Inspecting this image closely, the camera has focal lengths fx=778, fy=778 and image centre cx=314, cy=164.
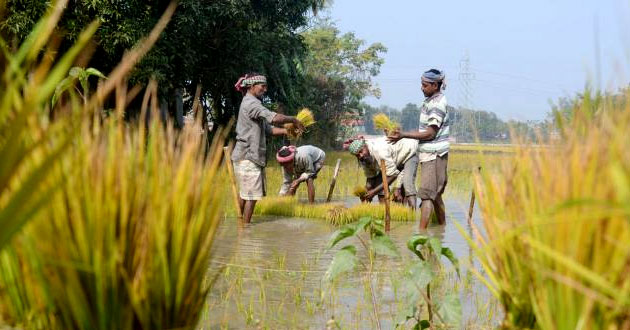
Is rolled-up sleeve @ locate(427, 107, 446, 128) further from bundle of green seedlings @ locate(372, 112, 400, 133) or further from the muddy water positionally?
bundle of green seedlings @ locate(372, 112, 400, 133)

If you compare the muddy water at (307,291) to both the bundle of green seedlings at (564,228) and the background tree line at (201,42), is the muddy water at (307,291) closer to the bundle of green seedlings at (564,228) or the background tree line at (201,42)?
the bundle of green seedlings at (564,228)

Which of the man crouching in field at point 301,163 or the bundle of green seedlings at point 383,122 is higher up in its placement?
the bundle of green seedlings at point 383,122

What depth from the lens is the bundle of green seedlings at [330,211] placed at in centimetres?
891

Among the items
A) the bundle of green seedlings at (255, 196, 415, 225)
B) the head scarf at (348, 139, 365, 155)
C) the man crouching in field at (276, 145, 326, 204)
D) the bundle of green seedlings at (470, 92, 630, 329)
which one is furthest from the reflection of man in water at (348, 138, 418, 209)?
the bundle of green seedlings at (470, 92, 630, 329)

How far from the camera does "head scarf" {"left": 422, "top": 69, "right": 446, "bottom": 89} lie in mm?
7785

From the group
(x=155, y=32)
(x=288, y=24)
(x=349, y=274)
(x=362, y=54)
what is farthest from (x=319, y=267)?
(x=362, y=54)

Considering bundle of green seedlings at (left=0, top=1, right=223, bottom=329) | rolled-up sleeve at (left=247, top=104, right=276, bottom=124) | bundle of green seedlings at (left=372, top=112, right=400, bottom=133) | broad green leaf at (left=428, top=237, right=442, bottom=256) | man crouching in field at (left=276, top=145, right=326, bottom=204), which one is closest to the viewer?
bundle of green seedlings at (left=0, top=1, right=223, bottom=329)

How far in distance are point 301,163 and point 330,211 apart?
58.2 inches

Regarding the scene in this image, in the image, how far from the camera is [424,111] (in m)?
7.82

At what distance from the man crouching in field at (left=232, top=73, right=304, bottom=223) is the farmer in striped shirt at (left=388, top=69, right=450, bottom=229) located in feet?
4.31

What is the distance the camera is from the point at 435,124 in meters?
7.68

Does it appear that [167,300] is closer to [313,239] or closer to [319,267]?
[319,267]

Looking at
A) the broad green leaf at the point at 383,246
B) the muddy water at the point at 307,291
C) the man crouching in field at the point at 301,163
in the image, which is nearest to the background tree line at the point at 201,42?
the man crouching in field at the point at 301,163

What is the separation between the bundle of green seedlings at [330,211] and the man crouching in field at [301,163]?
466 millimetres
